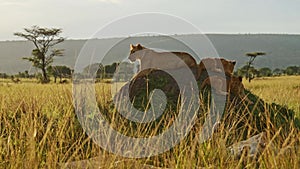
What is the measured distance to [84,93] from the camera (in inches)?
267

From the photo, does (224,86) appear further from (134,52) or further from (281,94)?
(281,94)

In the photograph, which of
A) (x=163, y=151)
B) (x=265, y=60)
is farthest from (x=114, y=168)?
(x=265, y=60)

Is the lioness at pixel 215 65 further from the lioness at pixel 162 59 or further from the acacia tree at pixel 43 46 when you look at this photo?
the acacia tree at pixel 43 46

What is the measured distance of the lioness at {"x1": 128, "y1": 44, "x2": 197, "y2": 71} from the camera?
695cm

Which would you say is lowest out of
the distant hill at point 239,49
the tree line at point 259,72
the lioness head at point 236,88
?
the lioness head at point 236,88

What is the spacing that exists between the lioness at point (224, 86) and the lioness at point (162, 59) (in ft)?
1.39

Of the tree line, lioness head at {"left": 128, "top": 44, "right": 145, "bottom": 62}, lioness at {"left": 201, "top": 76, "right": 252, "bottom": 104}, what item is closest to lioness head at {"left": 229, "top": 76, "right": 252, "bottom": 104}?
lioness at {"left": 201, "top": 76, "right": 252, "bottom": 104}

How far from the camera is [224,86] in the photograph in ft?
22.5

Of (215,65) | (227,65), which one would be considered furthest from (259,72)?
(215,65)

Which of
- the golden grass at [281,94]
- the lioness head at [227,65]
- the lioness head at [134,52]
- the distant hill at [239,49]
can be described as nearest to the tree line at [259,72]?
the distant hill at [239,49]

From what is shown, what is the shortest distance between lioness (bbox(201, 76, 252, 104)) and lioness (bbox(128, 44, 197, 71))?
425mm

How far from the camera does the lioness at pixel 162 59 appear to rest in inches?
274

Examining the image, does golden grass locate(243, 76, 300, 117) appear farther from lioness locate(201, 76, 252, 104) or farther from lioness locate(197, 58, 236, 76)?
lioness locate(197, 58, 236, 76)

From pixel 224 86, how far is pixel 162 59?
3.01 ft
